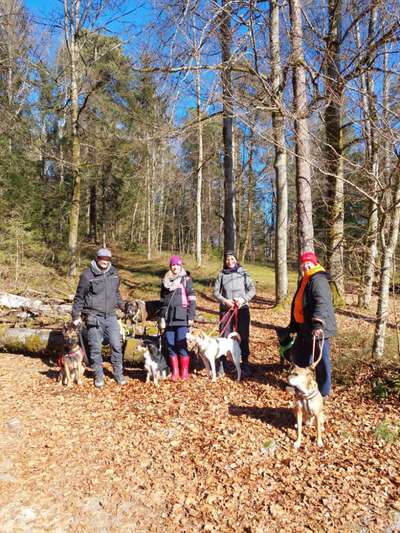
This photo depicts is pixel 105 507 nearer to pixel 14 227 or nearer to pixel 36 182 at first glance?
pixel 14 227

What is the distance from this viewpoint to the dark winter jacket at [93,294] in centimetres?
607

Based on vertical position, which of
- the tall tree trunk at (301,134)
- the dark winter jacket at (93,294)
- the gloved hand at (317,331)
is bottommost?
the gloved hand at (317,331)

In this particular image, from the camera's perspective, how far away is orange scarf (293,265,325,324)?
4.86m

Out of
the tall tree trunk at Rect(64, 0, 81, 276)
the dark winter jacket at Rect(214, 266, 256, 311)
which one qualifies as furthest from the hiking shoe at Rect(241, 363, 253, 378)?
the tall tree trunk at Rect(64, 0, 81, 276)

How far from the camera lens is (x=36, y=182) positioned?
18125 mm

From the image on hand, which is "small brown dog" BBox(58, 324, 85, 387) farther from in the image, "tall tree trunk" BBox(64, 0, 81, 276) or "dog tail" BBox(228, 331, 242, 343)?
"tall tree trunk" BBox(64, 0, 81, 276)

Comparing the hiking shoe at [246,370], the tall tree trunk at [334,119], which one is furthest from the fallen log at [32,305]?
the tall tree trunk at [334,119]

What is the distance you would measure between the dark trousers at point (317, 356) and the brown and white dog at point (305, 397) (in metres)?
0.71

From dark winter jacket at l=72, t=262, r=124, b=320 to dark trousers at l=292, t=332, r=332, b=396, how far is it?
10.2 feet

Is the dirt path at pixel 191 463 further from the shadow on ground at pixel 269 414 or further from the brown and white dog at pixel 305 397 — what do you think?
the brown and white dog at pixel 305 397

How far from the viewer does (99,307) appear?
6125 mm

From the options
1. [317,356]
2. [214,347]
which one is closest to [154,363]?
[214,347]

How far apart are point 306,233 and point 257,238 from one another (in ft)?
115

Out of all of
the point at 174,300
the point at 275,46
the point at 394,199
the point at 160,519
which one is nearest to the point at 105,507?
the point at 160,519
